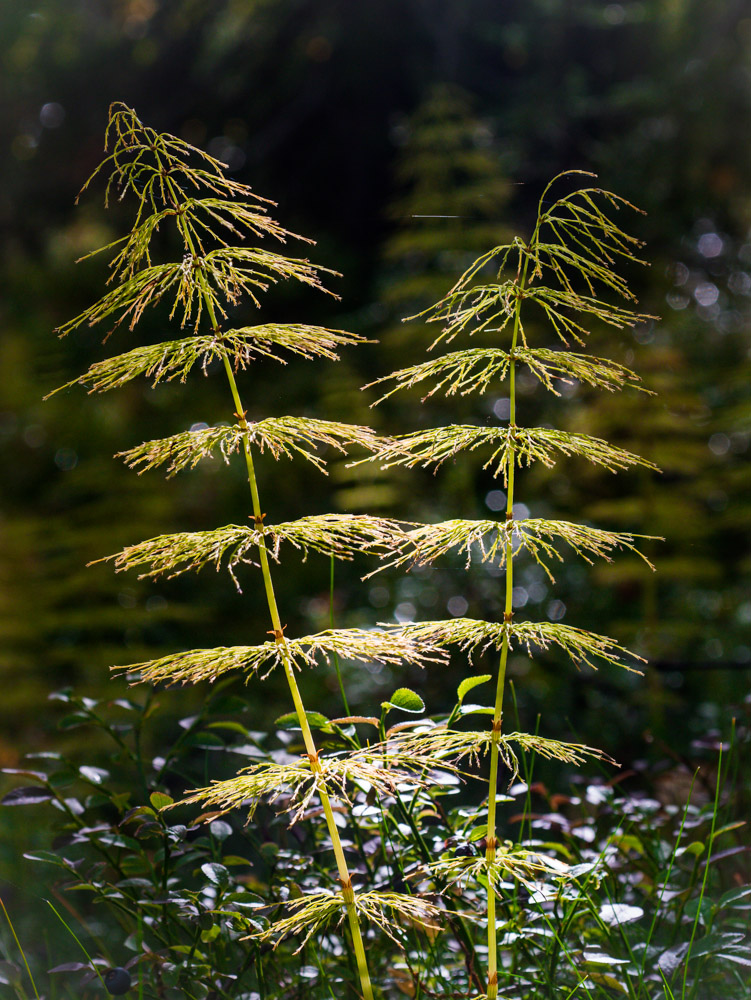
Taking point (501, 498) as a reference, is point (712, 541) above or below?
below


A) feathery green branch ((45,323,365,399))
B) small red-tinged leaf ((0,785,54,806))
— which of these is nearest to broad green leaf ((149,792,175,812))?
small red-tinged leaf ((0,785,54,806))

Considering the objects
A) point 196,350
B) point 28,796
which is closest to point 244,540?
point 196,350

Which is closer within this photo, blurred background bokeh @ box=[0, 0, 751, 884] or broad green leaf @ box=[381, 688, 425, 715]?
broad green leaf @ box=[381, 688, 425, 715]

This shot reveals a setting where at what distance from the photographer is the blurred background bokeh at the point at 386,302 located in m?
2.54

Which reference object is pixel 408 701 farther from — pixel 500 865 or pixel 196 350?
pixel 196 350

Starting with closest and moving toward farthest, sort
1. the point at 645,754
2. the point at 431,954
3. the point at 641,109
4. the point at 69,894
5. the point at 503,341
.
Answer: the point at 431,954, the point at 69,894, the point at 645,754, the point at 503,341, the point at 641,109

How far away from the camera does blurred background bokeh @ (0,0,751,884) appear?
8.32 feet

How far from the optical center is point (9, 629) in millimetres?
2715

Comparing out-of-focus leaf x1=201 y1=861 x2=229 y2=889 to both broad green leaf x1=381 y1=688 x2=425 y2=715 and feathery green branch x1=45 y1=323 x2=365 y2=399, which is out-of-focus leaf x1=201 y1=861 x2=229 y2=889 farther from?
feathery green branch x1=45 y1=323 x2=365 y2=399

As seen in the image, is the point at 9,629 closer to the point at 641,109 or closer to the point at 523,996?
the point at 523,996

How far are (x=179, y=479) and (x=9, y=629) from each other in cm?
74

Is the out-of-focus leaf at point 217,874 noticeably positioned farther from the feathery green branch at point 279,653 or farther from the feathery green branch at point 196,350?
the feathery green branch at point 196,350

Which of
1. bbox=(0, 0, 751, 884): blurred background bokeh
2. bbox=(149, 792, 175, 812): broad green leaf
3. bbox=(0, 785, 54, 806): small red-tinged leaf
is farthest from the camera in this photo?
bbox=(0, 0, 751, 884): blurred background bokeh

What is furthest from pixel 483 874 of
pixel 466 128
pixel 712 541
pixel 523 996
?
pixel 466 128
